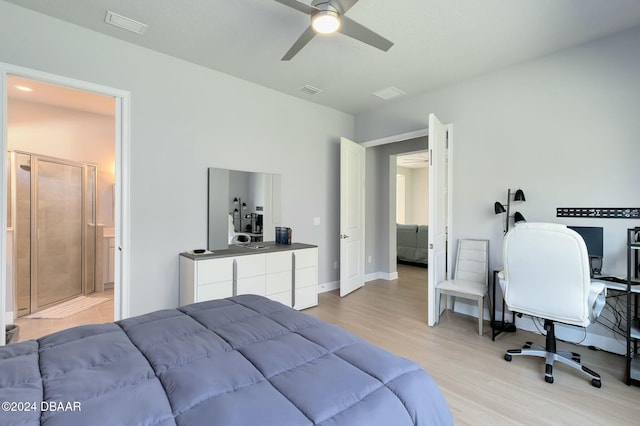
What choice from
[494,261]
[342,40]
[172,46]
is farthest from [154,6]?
[494,261]

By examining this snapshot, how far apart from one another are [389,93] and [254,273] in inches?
117

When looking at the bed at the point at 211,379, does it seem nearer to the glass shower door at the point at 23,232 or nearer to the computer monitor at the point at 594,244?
the computer monitor at the point at 594,244

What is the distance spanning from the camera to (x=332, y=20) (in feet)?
6.92

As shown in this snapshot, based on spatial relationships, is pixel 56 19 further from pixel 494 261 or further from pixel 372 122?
pixel 494 261

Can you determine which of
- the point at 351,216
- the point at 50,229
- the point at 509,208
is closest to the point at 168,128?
the point at 50,229

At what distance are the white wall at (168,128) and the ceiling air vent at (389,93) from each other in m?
1.19

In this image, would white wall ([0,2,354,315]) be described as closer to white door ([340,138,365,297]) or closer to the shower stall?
white door ([340,138,365,297])

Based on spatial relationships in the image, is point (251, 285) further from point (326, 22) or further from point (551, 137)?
point (551, 137)

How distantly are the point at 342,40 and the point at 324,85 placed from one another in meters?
1.06

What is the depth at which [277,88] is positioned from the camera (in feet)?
13.2

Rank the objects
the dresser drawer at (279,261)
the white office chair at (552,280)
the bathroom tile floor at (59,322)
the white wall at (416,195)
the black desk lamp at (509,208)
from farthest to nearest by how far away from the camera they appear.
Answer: the white wall at (416,195) < the dresser drawer at (279,261) < the black desk lamp at (509,208) < the bathroom tile floor at (59,322) < the white office chair at (552,280)

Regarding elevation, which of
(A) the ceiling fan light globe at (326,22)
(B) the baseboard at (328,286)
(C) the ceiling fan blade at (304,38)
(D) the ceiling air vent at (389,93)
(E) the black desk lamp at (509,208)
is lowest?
(B) the baseboard at (328,286)

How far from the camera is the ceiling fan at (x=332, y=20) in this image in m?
2.03

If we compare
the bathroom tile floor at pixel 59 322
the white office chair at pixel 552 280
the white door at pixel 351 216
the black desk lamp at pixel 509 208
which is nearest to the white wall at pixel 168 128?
the white door at pixel 351 216
